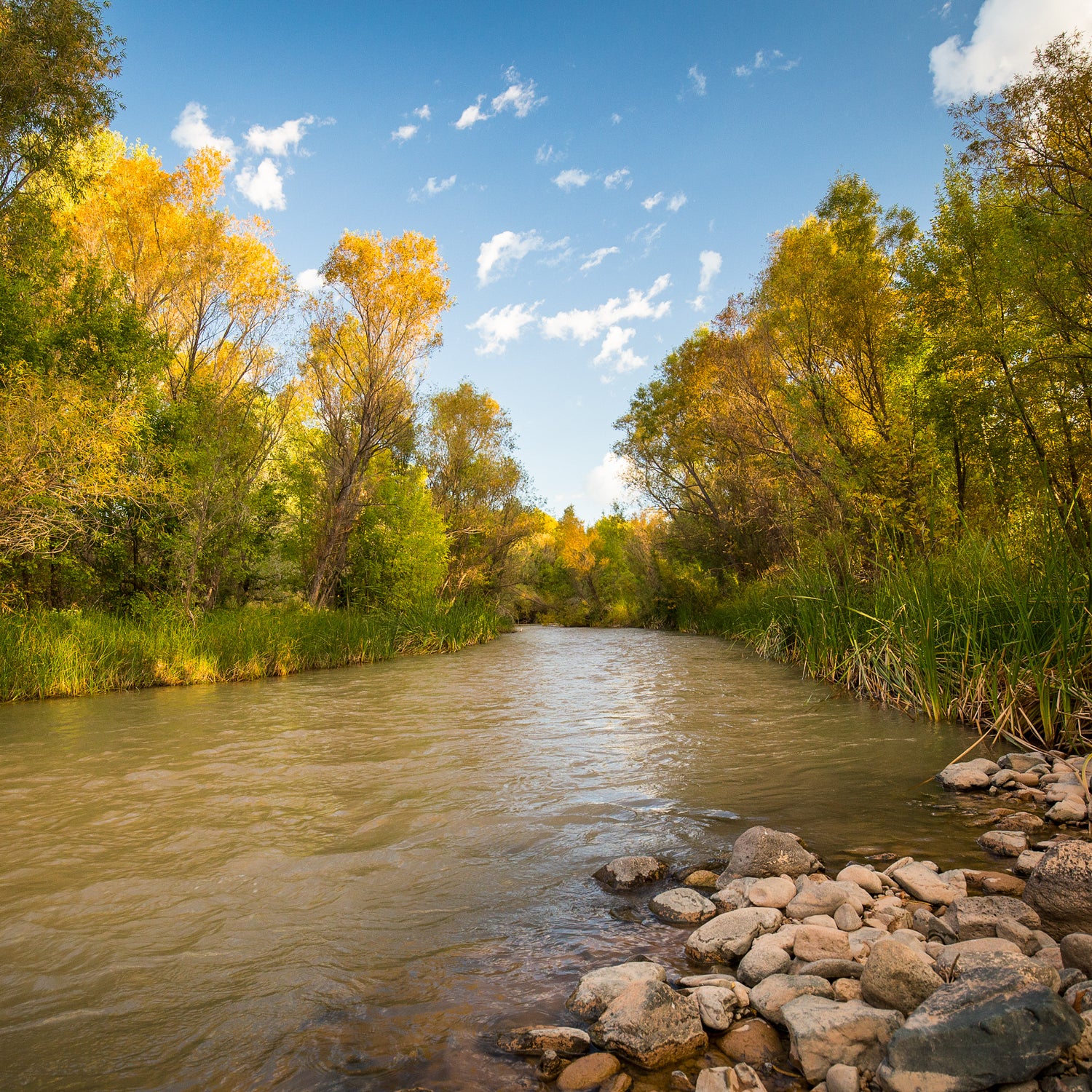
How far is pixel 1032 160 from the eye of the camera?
30.7 feet

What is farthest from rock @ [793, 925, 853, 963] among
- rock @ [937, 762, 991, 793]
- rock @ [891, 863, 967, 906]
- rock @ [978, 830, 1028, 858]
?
rock @ [937, 762, 991, 793]

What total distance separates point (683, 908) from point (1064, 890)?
177 cm

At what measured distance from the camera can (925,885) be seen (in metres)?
3.48

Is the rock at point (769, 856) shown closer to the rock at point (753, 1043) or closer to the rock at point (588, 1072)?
the rock at point (753, 1043)

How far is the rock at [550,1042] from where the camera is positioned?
241 centimetres

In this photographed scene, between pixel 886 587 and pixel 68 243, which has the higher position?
pixel 68 243

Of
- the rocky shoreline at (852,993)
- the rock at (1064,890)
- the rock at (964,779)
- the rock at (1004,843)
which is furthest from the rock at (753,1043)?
the rock at (964,779)

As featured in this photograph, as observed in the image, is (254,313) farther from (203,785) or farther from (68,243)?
(203,785)

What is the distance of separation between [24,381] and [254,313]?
10.1m

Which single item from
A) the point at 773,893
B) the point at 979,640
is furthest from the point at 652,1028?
the point at 979,640

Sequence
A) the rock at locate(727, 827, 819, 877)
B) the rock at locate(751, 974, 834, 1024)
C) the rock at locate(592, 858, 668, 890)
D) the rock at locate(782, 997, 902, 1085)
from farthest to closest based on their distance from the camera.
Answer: the rock at locate(592, 858, 668, 890)
the rock at locate(727, 827, 819, 877)
the rock at locate(751, 974, 834, 1024)
the rock at locate(782, 997, 902, 1085)

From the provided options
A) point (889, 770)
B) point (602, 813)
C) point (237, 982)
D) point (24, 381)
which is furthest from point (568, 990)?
point (24, 381)

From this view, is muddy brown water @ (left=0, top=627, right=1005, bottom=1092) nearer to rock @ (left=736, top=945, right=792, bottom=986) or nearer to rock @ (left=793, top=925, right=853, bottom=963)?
rock @ (left=736, top=945, right=792, bottom=986)

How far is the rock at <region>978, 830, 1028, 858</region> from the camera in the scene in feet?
13.1
